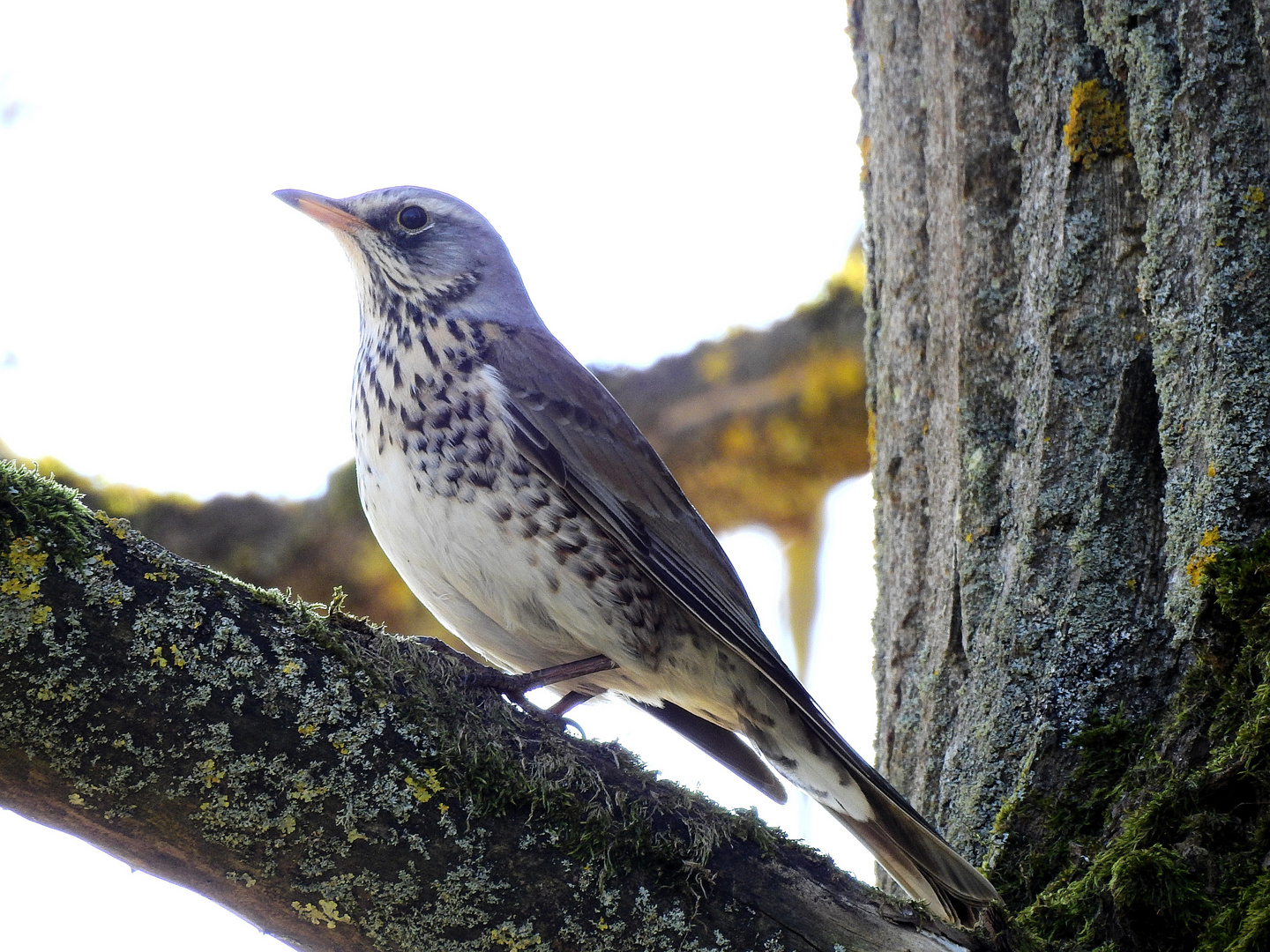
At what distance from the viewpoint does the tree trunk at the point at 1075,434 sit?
104 inches

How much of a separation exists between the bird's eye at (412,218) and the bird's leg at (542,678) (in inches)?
76.6

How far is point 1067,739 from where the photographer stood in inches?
115

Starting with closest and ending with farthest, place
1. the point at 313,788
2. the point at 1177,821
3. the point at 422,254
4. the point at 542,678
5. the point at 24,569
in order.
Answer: the point at 24,569 → the point at 313,788 → the point at 1177,821 → the point at 542,678 → the point at 422,254

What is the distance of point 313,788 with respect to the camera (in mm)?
2057

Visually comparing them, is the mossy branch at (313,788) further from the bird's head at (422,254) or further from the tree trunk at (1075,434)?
the bird's head at (422,254)

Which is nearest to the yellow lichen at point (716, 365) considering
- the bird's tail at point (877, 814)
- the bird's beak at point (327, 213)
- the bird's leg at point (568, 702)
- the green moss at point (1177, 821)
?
the bird's beak at point (327, 213)

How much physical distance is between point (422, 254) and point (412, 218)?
209 millimetres

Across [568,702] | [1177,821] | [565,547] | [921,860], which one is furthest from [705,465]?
[1177,821]

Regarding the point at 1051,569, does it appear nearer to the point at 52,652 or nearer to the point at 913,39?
the point at 913,39

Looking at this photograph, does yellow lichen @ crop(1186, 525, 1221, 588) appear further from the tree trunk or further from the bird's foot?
the bird's foot

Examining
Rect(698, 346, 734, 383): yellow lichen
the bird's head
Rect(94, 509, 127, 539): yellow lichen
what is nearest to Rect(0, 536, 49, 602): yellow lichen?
Rect(94, 509, 127, 539): yellow lichen

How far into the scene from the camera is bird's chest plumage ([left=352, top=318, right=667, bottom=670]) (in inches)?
136

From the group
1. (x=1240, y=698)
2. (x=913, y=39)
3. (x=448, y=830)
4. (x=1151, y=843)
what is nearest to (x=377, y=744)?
(x=448, y=830)

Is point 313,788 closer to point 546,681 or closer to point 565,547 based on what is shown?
point 546,681
